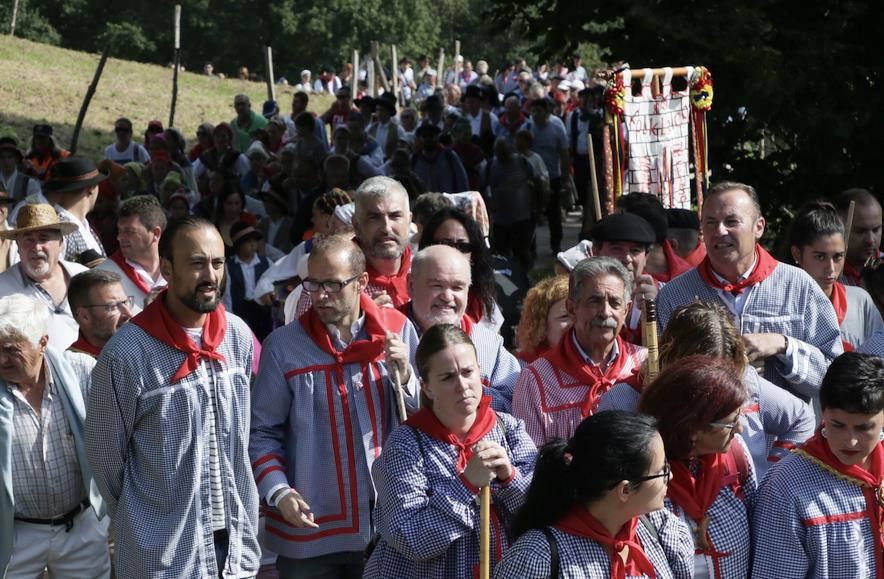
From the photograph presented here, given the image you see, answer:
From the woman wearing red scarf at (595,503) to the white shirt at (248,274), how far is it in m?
6.49

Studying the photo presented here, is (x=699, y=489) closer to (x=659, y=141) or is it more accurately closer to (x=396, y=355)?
(x=396, y=355)

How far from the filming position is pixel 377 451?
5.21 metres

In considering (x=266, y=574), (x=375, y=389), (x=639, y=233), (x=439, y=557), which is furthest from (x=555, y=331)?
(x=266, y=574)

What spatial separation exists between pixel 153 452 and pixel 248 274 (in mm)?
5431

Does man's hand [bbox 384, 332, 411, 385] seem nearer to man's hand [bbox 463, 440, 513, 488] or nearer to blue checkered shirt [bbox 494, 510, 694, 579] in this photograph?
man's hand [bbox 463, 440, 513, 488]

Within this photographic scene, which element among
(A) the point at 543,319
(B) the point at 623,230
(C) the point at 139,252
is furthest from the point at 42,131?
(A) the point at 543,319

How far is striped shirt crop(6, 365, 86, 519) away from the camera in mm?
5445

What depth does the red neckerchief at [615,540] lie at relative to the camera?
382 centimetres

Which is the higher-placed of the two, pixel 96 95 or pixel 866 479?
pixel 96 95

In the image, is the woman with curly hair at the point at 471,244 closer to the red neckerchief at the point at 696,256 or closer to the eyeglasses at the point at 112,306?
the red neckerchief at the point at 696,256

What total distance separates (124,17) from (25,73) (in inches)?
1224

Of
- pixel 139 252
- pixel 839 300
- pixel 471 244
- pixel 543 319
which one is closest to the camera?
pixel 543 319

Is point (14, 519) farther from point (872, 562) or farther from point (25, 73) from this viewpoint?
point (25, 73)

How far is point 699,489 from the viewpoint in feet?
14.1
